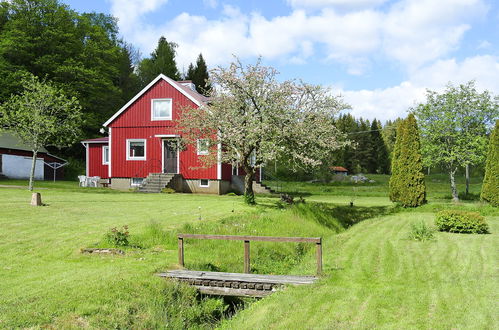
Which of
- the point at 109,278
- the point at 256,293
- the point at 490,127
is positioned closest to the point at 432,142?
the point at 490,127

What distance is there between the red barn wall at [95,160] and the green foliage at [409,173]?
23.7m

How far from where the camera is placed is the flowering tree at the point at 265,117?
19859mm

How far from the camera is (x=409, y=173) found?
79.8ft

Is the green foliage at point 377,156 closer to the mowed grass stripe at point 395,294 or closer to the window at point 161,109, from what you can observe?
the window at point 161,109

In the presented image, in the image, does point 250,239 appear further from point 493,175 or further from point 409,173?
point 493,175

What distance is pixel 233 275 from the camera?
9.87 m

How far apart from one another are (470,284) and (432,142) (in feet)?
79.0

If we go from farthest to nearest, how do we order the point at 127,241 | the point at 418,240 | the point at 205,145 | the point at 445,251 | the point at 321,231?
the point at 205,145 → the point at 321,231 → the point at 418,240 → the point at 445,251 → the point at 127,241

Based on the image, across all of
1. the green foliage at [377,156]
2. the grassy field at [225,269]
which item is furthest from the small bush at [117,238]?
the green foliage at [377,156]

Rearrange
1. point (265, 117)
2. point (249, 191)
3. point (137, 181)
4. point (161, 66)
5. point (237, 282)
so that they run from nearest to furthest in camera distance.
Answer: point (237, 282) < point (265, 117) < point (249, 191) < point (137, 181) < point (161, 66)

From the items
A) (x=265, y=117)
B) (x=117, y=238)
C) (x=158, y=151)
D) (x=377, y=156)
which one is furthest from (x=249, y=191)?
(x=377, y=156)

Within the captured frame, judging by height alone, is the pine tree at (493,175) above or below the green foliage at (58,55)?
below

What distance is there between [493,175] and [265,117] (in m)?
13.0

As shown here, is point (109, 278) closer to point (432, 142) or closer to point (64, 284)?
point (64, 284)
